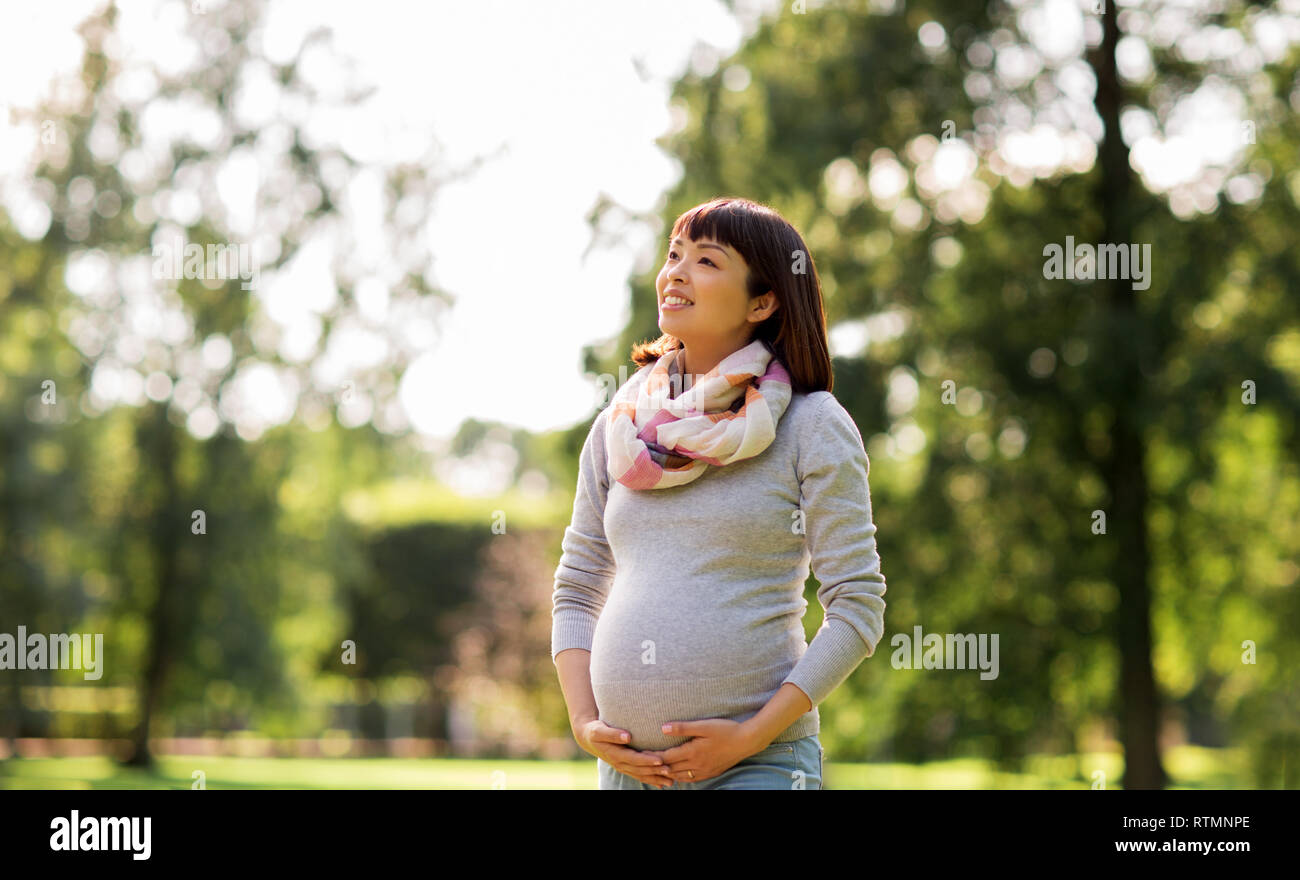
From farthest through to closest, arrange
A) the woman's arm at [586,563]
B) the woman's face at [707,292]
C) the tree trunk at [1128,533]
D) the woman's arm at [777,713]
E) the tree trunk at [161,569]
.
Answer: the tree trunk at [161,569] < the tree trunk at [1128,533] < the woman's arm at [586,563] < the woman's face at [707,292] < the woman's arm at [777,713]

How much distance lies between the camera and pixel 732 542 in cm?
231

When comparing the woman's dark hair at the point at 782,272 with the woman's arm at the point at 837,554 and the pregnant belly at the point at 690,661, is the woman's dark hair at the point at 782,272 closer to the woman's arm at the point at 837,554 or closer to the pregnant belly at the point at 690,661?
the woman's arm at the point at 837,554

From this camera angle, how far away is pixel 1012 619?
1137cm

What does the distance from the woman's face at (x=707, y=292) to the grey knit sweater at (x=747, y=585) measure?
20 centimetres

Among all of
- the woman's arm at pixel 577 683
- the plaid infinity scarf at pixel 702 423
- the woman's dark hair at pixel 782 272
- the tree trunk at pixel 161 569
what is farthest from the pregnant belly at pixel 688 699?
the tree trunk at pixel 161 569

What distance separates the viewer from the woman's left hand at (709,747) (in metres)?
2.23

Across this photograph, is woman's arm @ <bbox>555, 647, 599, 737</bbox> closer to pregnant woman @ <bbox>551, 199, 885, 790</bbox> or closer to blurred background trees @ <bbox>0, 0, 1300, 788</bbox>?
pregnant woman @ <bbox>551, 199, 885, 790</bbox>

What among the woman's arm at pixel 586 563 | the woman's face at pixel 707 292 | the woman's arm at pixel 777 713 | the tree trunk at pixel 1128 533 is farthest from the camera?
the tree trunk at pixel 1128 533

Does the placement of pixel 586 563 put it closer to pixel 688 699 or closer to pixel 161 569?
pixel 688 699

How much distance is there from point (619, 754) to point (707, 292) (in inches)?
34.3

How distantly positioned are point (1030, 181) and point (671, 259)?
32.8ft

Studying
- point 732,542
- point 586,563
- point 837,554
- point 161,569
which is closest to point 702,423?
point 732,542

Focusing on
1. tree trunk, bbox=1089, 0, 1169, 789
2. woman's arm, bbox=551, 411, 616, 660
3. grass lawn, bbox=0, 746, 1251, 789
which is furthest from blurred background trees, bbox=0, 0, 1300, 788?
woman's arm, bbox=551, 411, 616, 660
